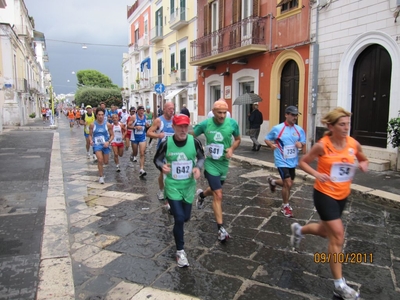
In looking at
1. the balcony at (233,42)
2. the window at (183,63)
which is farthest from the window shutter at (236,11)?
Result: the window at (183,63)

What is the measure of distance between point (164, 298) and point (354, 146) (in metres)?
2.19

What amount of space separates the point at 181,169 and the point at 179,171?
30mm

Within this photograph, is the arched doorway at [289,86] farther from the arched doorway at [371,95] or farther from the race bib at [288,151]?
the race bib at [288,151]

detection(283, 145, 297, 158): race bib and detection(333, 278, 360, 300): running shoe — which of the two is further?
detection(283, 145, 297, 158): race bib

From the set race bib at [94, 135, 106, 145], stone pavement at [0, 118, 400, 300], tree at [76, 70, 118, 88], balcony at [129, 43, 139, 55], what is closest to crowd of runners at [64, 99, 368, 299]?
stone pavement at [0, 118, 400, 300]

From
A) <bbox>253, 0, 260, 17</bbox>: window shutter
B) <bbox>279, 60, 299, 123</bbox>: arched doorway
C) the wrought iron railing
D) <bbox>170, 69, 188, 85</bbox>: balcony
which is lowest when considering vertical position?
<bbox>279, 60, 299, 123</bbox>: arched doorway

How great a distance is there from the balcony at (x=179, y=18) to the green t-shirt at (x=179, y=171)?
20.1m

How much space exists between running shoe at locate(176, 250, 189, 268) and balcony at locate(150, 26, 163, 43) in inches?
1005

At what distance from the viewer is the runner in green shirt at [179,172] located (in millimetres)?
3641

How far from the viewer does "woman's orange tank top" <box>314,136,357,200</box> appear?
10.2 ft

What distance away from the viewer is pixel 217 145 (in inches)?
176

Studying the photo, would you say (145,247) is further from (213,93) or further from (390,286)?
(213,93)
